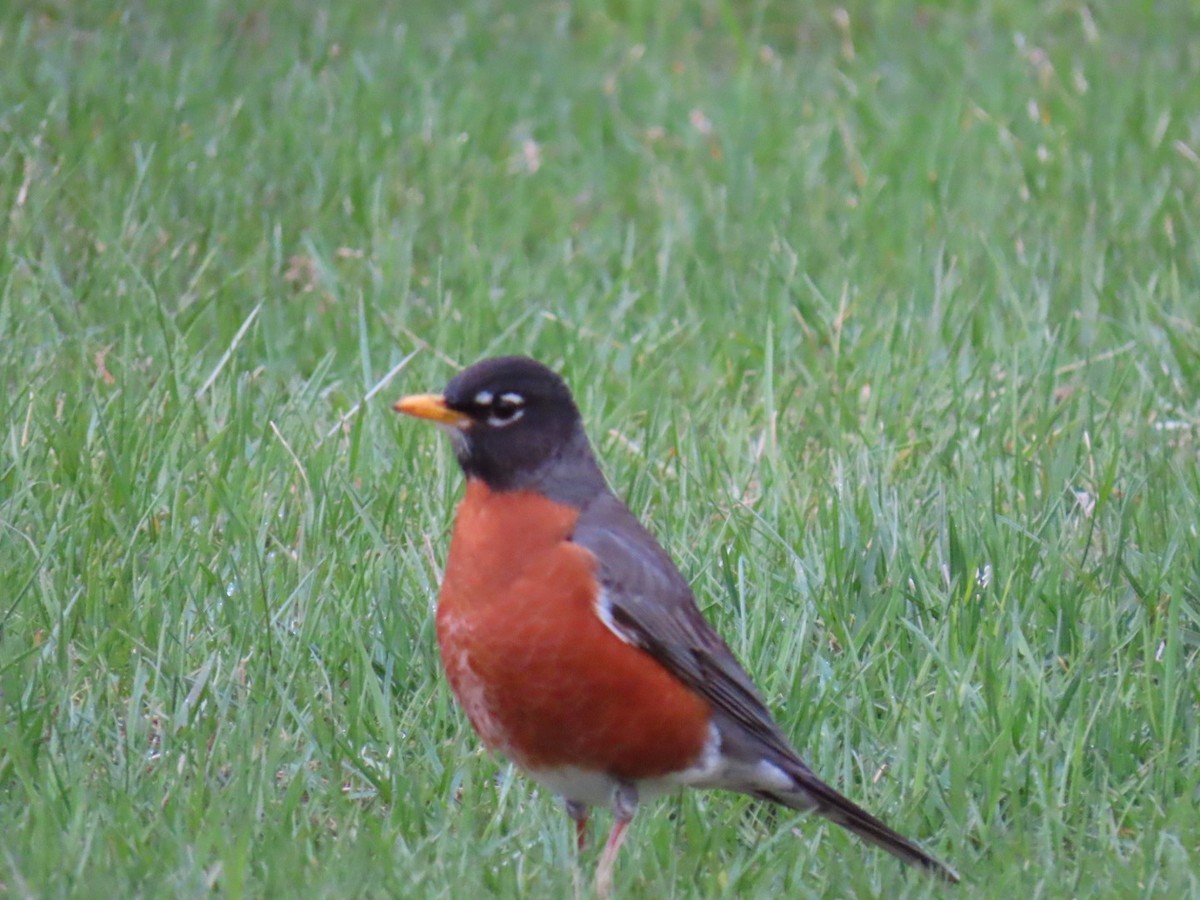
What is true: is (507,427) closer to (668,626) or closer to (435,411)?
(435,411)

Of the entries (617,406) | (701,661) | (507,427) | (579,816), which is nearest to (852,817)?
(701,661)

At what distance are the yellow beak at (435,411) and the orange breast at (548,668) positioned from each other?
8.4 inches

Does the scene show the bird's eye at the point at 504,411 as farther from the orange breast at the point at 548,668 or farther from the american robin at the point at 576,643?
the orange breast at the point at 548,668

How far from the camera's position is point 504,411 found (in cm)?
344

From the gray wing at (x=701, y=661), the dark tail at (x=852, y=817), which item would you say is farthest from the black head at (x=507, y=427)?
the dark tail at (x=852, y=817)

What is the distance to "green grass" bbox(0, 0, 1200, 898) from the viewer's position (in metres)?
3.32

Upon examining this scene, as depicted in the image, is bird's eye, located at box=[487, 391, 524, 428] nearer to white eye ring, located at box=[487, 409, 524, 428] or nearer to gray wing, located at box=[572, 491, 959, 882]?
white eye ring, located at box=[487, 409, 524, 428]

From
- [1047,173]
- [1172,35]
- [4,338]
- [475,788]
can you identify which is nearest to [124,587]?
[475,788]

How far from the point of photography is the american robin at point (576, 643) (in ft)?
10.3

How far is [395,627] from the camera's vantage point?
381cm

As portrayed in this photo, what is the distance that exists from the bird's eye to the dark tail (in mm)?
807

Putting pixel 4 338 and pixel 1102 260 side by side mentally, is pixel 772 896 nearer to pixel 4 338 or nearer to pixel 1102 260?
pixel 4 338

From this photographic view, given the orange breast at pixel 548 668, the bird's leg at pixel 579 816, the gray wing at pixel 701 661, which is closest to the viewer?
the orange breast at pixel 548 668

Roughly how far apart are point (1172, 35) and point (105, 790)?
641 cm
